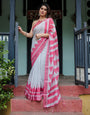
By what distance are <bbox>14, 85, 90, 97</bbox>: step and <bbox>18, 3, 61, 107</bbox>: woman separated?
10.2 inches

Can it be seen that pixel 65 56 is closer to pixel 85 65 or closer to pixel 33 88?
pixel 85 65

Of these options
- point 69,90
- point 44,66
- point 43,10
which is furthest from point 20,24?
point 69,90

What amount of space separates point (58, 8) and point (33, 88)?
4.20 m

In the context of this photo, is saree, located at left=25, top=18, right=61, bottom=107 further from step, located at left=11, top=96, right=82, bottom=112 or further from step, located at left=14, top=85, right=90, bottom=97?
step, located at left=14, top=85, right=90, bottom=97

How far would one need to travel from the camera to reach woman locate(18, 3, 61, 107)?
3297mm

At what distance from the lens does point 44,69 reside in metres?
3.41

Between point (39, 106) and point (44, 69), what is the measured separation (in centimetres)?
71

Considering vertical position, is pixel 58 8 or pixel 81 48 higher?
pixel 58 8

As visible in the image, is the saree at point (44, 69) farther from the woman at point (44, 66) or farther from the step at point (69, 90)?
the step at point (69, 90)

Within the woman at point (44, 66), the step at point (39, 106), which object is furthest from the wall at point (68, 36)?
the step at point (39, 106)

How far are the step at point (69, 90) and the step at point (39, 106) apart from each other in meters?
0.32

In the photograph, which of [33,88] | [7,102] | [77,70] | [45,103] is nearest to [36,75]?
[33,88]

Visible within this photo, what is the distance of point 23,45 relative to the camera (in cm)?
669

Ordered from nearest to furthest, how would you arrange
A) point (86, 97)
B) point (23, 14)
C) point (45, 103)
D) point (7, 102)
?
point (45, 103) < point (7, 102) < point (86, 97) < point (23, 14)
